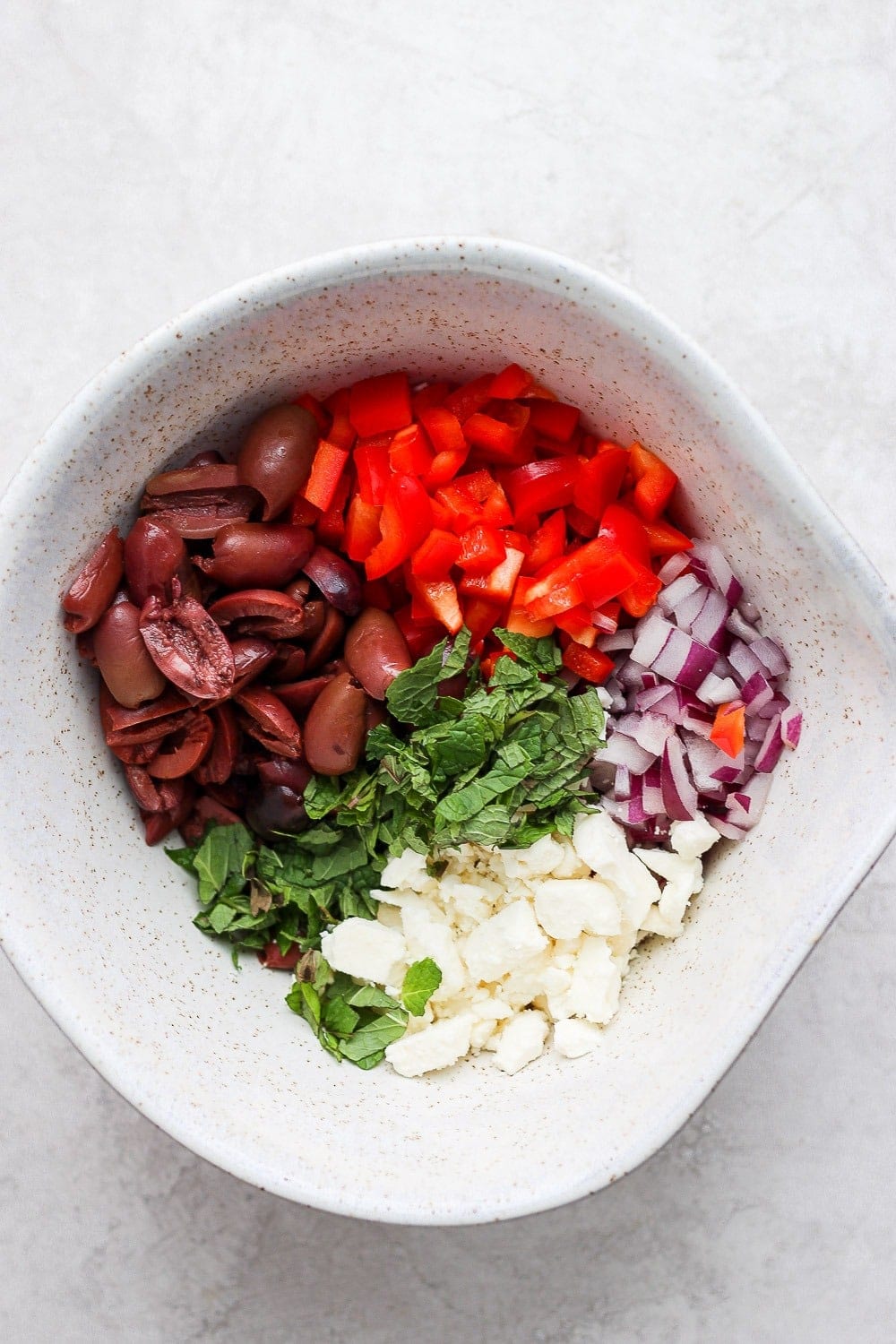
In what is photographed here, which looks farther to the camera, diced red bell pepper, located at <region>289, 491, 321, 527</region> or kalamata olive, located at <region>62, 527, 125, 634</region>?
diced red bell pepper, located at <region>289, 491, 321, 527</region>

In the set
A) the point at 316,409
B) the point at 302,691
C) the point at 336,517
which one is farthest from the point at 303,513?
the point at 302,691

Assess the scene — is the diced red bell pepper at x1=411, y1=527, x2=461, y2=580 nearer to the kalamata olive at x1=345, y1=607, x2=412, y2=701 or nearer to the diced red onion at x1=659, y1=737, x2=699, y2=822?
the kalamata olive at x1=345, y1=607, x2=412, y2=701

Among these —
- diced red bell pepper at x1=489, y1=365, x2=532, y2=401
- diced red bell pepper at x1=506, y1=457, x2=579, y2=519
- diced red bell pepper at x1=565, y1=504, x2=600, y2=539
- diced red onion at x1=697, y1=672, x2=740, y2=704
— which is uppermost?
diced red bell pepper at x1=489, y1=365, x2=532, y2=401

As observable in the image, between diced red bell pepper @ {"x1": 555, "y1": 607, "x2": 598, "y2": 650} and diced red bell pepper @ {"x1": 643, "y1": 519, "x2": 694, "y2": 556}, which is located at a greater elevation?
diced red bell pepper @ {"x1": 643, "y1": 519, "x2": 694, "y2": 556}

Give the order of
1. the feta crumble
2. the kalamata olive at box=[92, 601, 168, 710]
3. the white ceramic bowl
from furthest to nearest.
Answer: the feta crumble → the kalamata olive at box=[92, 601, 168, 710] → the white ceramic bowl

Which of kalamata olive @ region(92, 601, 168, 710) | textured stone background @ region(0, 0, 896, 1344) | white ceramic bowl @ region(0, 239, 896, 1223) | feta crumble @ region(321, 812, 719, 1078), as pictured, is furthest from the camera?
textured stone background @ region(0, 0, 896, 1344)

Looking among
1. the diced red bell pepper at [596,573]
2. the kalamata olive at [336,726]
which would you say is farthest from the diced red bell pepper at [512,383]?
the kalamata olive at [336,726]

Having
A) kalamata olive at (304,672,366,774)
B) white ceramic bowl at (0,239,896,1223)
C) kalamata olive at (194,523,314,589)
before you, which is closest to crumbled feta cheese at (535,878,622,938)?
white ceramic bowl at (0,239,896,1223)

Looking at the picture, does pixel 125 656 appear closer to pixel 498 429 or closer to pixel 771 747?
pixel 498 429
